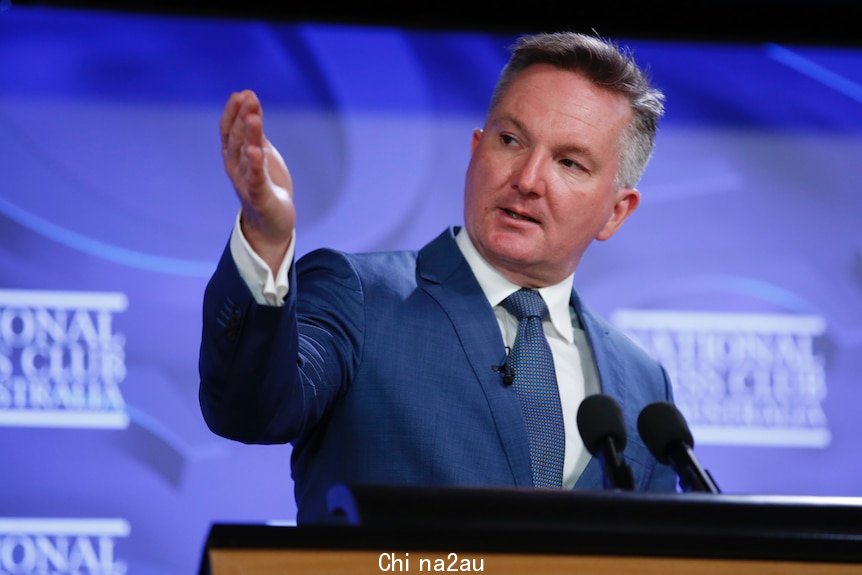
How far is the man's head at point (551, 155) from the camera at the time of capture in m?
2.38

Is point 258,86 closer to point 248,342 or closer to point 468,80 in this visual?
point 468,80

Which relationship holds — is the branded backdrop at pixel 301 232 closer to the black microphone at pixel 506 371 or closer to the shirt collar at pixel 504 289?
the shirt collar at pixel 504 289

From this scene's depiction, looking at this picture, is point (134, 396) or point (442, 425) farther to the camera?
point (134, 396)

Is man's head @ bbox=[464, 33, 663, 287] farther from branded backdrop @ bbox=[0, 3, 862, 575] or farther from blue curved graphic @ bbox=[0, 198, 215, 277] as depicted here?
blue curved graphic @ bbox=[0, 198, 215, 277]

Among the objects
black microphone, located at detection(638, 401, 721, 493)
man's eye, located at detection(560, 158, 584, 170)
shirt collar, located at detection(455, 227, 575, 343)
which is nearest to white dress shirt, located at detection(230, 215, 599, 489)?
shirt collar, located at detection(455, 227, 575, 343)

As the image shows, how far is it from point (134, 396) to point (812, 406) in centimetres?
217

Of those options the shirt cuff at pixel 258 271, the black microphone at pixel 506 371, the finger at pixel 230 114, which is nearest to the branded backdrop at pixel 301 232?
the black microphone at pixel 506 371

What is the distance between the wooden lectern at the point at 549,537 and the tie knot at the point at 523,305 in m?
1.05

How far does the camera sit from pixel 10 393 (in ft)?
11.0

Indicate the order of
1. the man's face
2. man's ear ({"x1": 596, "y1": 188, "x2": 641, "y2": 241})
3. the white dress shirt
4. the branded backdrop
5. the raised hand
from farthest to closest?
the branded backdrop < man's ear ({"x1": 596, "y1": 188, "x2": 641, "y2": 241}) < the man's face < the white dress shirt < the raised hand

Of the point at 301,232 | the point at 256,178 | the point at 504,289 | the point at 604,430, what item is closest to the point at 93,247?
the point at 301,232

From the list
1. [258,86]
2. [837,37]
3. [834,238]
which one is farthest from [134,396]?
[837,37]

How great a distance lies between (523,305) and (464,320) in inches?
7.2

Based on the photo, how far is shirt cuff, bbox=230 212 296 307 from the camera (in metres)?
1.63
